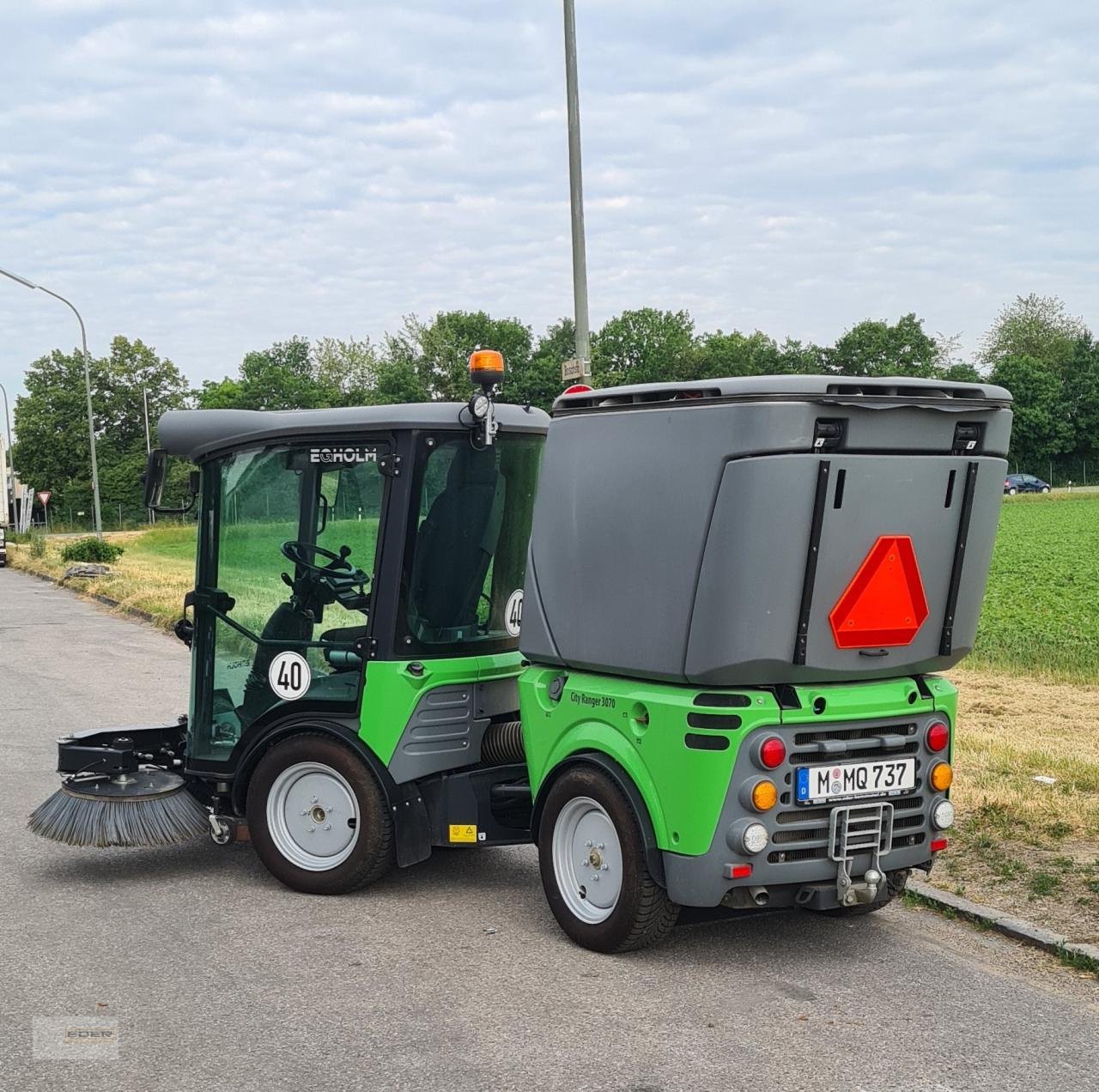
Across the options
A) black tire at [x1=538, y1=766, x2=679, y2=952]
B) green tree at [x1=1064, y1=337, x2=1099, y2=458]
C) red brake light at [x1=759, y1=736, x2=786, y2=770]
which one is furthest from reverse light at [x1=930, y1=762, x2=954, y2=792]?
green tree at [x1=1064, y1=337, x2=1099, y2=458]

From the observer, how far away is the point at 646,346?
8381 cm

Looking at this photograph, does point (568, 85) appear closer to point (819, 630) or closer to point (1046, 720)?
point (1046, 720)

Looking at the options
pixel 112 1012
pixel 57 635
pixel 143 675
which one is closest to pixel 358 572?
pixel 112 1012

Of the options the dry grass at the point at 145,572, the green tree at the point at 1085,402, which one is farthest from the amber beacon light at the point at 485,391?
the green tree at the point at 1085,402

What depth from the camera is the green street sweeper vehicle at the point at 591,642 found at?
4.90 meters

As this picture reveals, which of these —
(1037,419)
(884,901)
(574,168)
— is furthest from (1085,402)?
(884,901)

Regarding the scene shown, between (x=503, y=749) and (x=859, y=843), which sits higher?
Result: (x=859, y=843)

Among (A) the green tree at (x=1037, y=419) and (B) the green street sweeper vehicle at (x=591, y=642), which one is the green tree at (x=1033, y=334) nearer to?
(A) the green tree at (x=1037, y=419)

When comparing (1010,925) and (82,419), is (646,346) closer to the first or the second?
(82,419)

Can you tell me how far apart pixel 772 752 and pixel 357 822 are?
2.09 m

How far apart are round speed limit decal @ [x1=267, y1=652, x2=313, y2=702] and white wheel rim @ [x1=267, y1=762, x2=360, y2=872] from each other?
0.32 metres

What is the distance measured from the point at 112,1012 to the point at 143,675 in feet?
33.3

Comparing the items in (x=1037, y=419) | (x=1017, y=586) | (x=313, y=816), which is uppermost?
(x=313, y=816)

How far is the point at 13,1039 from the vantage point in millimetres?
4449
